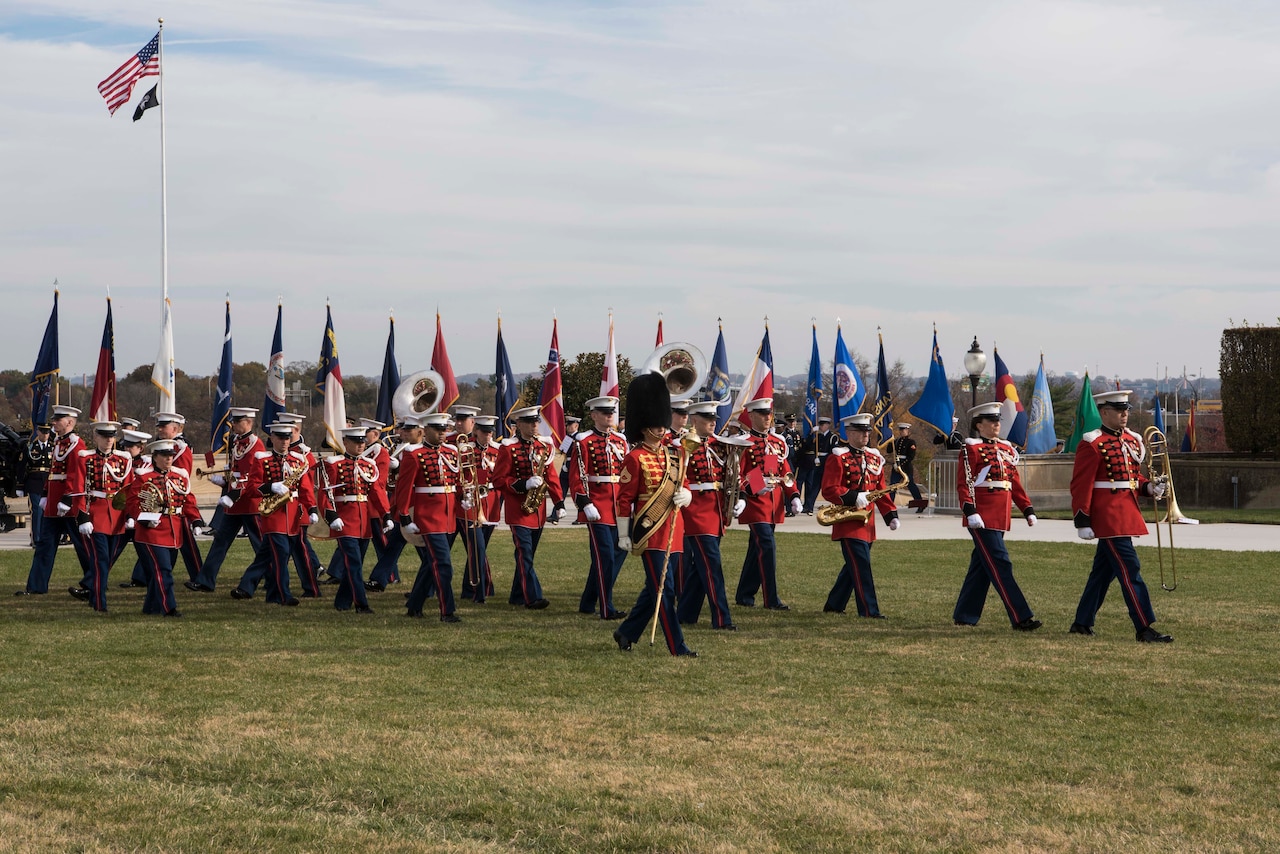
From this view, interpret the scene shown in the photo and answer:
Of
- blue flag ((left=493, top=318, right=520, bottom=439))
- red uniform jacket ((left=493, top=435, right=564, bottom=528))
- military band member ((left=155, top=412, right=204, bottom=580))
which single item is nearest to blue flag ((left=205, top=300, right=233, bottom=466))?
blue flag ((left=493, top=318, right=520, bottom=439))

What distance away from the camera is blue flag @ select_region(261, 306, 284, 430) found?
22.5 m

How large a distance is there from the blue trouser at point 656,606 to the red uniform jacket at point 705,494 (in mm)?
1193

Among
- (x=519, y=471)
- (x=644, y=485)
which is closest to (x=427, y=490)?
(x=519, y=471)

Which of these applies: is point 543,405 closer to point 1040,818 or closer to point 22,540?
point 22,540

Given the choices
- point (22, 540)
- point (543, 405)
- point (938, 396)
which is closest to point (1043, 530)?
point (938, 396)

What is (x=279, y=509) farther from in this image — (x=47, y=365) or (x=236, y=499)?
(x=47, y=365)

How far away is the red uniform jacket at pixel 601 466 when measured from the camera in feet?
39.7

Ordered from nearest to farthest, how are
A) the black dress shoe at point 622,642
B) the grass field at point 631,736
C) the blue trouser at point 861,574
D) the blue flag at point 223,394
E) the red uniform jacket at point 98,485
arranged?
the grass field at point 631,736 → the black dress shoe at point 622,642 → the blue trouser at point 861,574 → the red uniform jacket at point 98,485 → the blue flag at point 223,394

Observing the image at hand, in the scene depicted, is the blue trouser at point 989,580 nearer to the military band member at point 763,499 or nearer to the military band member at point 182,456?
the military band member at point 763,499

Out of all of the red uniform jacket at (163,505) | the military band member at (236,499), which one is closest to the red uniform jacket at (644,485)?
the red uniform jacket at (163,505)

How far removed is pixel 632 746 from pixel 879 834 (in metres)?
1.72

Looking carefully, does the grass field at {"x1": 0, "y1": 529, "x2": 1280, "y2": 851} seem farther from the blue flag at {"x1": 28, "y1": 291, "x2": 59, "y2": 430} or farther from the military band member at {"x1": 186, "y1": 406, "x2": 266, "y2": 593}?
the blue flag at {"x1": 28, "y1": 291, "x2": 59, "y2": 430}

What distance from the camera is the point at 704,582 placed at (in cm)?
1082

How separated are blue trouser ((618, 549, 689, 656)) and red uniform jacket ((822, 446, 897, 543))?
2.63m
